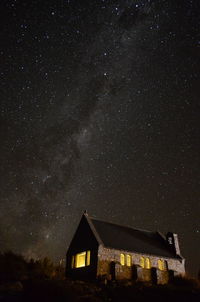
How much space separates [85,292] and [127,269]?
11070mm

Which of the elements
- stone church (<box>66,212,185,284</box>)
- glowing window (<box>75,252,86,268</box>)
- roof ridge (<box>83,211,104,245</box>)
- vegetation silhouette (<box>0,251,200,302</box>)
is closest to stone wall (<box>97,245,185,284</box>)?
stone church (<box>66,212,185,284</box>)

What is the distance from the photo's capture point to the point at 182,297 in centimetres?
2727

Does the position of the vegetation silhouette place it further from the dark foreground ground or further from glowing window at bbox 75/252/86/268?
glowing window at bbox 75/252/86/268

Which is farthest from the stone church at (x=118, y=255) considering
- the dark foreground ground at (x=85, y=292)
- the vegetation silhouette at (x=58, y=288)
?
the dark foreground ground at (x=85, y=292)

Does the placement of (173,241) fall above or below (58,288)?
above

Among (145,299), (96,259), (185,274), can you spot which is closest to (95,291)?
(145,299)

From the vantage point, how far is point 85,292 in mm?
24578

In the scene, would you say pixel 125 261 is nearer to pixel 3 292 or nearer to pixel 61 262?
pixel 61 262

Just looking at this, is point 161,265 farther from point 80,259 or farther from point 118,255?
point 80,259

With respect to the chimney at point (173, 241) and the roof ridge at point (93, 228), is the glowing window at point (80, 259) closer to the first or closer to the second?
the roof ridge at point (93, 228)

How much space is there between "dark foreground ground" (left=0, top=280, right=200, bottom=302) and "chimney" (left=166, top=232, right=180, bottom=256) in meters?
10.1

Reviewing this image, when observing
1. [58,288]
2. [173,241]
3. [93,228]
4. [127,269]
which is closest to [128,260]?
[127,269]

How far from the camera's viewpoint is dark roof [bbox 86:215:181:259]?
36.2 m

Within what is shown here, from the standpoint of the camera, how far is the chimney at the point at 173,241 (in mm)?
40981
